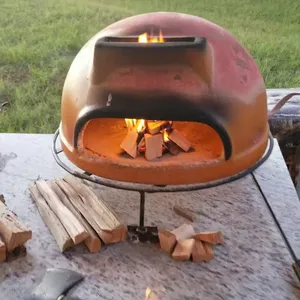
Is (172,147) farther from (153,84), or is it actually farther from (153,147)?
(153,84)

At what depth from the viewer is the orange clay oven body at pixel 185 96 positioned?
4.37ft

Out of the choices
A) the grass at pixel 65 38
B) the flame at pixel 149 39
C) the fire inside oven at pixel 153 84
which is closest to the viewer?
the fire inside oven at pixel 153 84

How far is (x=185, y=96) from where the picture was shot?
4.31ft

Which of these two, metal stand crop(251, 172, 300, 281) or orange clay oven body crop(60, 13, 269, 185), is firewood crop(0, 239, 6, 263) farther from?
metal stand crop(251, 172, 300, 281)

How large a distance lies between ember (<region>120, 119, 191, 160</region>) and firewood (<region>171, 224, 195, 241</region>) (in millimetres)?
217

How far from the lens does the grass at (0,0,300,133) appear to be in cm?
240

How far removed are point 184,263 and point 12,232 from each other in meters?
0.47

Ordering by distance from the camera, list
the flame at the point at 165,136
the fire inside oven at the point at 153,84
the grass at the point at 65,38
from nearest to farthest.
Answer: the fire inside oven at the point at 153,84 → the flame at the point at 165,136 → the grass at the point at 65,38

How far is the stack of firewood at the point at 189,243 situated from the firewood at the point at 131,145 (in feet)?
0.79

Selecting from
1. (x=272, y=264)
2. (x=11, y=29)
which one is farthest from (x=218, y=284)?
(x=11, y=29)

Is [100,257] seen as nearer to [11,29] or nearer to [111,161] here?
[111,161]

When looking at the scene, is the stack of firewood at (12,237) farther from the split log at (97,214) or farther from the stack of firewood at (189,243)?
the stack of firewood at (189,243)

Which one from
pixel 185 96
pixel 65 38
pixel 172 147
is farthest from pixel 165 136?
pixel 65 38

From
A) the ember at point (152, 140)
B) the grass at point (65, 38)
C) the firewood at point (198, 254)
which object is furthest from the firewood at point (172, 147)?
the grass at point (65, 38)
